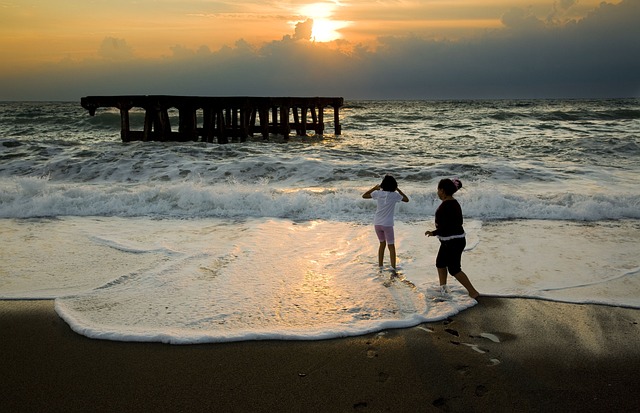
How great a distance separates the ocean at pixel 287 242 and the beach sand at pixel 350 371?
25 cm

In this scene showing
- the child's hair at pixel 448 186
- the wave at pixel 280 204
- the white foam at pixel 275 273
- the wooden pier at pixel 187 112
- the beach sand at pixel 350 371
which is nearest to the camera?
the beach sand at pixel 350 371

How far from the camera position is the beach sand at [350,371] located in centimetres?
322

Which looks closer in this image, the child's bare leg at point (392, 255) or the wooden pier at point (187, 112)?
the child's bare leg at point (392, 255)

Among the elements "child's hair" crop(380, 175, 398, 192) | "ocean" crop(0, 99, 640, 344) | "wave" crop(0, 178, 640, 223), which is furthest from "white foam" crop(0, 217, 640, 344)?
"child's hair" crop(380, 175, 398, 192)

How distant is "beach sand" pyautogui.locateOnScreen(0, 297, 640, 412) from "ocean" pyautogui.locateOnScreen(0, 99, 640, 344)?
25 centimetres

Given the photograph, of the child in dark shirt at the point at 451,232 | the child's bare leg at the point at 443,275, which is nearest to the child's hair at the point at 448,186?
the child in dark shirt at the point at 451,232

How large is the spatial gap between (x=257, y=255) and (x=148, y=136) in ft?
50.8

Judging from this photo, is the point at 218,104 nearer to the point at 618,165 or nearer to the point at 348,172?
the point at 348,172

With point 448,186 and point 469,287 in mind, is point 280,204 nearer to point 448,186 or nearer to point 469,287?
point 448,186

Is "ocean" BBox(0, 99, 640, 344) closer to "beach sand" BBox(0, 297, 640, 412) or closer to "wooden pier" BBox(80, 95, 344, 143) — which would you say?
"beach sand" BBox(0, 297, 640, 412)

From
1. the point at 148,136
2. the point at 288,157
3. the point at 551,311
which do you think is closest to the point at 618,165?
the point at 288,157

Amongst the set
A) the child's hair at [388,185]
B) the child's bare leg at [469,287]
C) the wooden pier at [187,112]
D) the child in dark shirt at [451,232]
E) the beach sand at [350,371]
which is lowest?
the beach sand at [350,371]

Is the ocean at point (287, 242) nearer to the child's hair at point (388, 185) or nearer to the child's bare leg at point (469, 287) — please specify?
the child's bare leg at point (469, 287)

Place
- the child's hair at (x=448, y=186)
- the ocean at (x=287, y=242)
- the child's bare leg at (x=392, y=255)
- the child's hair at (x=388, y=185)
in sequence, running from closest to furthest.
A: the ocean at (x=287, y=242) < the child's hair at (x=448, y=186) < the child's hair at (x=388, y=185) < the child's bare leg at (x=392, y=255)
